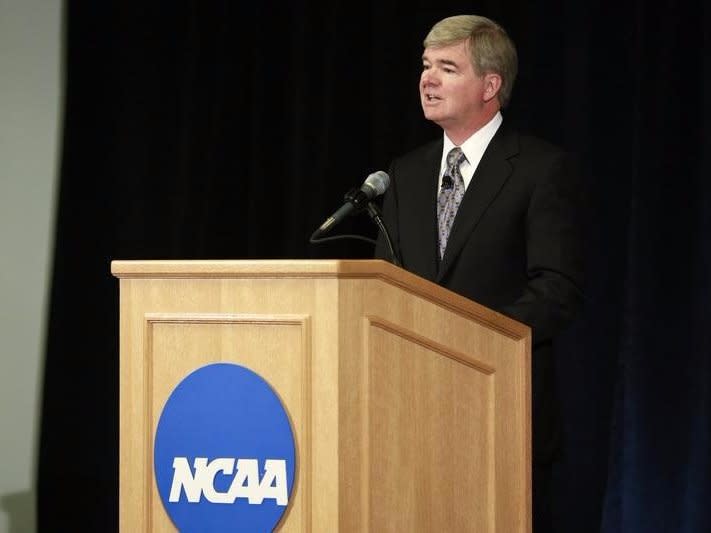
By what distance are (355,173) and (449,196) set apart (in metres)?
1.21

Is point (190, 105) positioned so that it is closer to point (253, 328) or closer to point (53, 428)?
point (53, 428)

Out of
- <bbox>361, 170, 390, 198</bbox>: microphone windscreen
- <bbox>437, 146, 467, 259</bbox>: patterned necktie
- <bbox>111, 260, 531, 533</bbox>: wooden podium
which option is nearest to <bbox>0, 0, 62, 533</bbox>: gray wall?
<bbox>437, 146, 467, 259</bbox>: patterned necktie

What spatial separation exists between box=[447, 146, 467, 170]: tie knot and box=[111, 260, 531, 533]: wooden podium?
65 cm

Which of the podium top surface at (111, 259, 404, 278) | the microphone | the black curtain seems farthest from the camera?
the black curtain

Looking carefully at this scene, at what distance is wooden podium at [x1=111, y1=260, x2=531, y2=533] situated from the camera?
1.89 meters

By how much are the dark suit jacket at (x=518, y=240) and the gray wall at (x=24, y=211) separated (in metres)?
2.04

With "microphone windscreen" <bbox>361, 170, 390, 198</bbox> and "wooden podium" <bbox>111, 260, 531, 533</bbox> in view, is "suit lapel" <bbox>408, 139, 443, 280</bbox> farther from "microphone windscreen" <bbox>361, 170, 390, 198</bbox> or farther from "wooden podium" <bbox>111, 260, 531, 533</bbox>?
"wooden podium" <bbox>111, 260, 531, 533</bbox>

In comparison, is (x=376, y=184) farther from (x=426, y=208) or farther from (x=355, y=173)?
(x=355, y=173)

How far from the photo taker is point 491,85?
2.66 metres

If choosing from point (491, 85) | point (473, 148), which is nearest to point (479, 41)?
point (491, 85)

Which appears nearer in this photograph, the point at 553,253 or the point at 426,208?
the point at 553,253

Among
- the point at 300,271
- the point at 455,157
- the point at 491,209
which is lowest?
the point at 300,271

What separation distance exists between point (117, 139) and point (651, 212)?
190 centimetres

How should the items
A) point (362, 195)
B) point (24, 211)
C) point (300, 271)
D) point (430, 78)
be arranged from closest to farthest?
point (300, 271)
point (362, 195)
point (430, 78)
point (24, 211)
